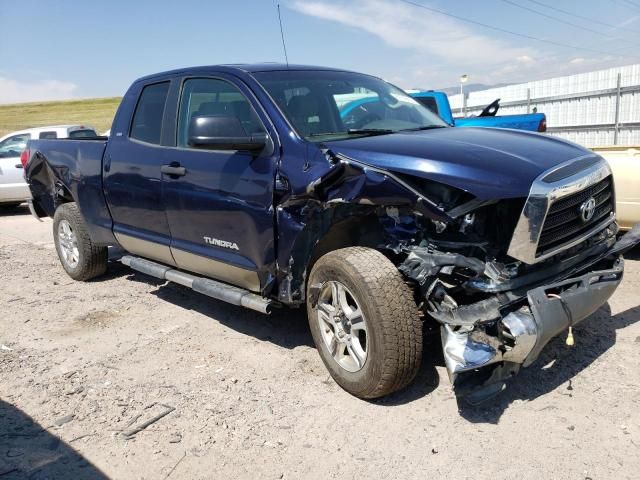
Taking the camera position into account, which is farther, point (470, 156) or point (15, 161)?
point (15, 161)

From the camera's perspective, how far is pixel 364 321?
322 cm

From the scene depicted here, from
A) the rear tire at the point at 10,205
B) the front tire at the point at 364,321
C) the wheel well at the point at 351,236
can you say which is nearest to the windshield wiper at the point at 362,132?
the wheel well at the point at 351,236

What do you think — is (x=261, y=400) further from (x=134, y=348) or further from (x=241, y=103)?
(x=241, y=103)

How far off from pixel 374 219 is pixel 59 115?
53030 mm

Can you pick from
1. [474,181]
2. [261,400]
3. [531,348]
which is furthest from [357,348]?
[474,181]

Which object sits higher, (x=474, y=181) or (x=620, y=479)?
(x=474, y=181)

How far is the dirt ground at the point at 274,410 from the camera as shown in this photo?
2818 mm

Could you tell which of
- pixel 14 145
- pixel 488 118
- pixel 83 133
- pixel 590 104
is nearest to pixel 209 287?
pixel 488 118

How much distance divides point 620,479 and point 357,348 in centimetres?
146

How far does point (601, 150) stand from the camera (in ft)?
19.3

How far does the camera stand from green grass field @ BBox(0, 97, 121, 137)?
4203 cm

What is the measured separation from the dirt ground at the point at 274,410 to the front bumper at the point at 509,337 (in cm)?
27

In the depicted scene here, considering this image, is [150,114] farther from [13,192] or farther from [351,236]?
[13,192]

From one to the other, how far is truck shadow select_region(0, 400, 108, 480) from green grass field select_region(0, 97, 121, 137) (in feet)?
125
